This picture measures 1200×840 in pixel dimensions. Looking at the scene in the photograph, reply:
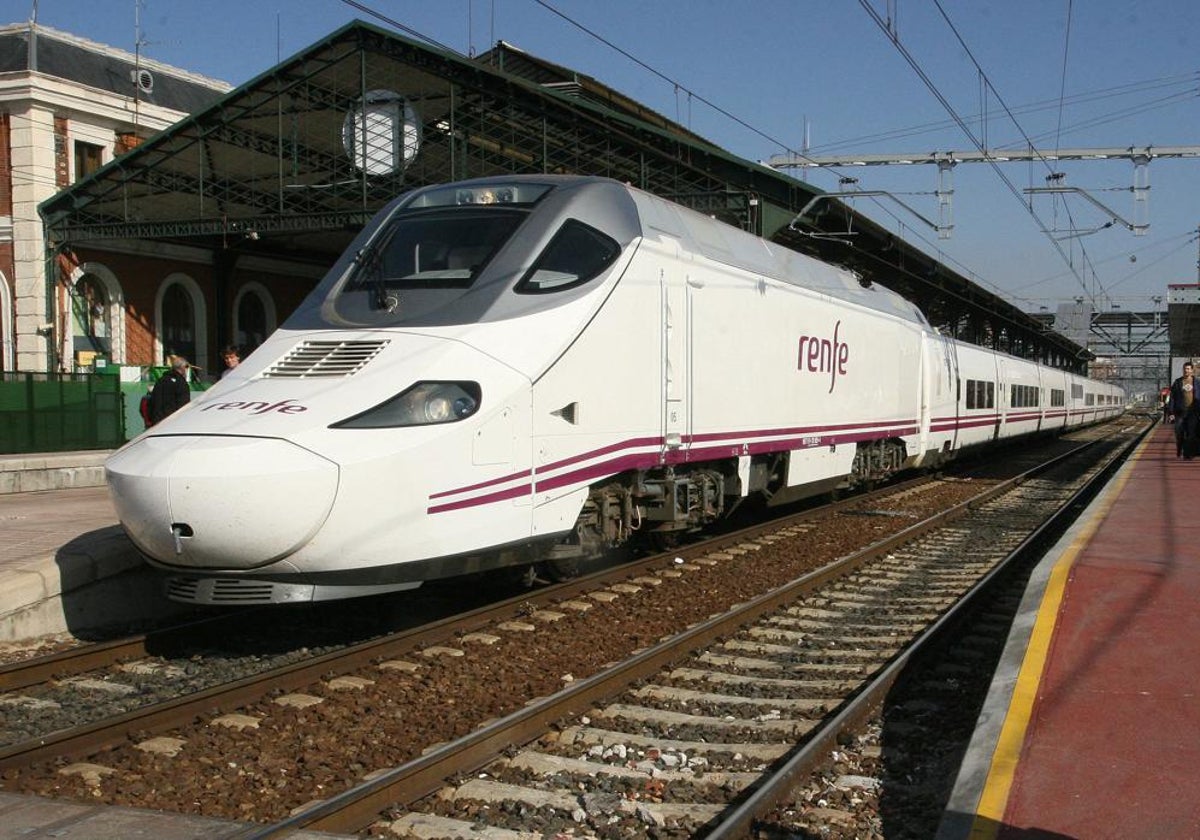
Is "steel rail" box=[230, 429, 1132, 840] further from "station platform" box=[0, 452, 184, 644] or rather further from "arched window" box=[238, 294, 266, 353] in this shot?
"arched window" box=[238, 294, 266, 353]

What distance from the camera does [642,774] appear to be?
5.02 meters

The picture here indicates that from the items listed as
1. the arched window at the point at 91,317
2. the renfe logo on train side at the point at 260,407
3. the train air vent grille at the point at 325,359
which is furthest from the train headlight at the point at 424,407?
the arched window at the point at 91,317

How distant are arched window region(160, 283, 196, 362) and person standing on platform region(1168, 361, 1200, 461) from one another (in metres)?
22.8

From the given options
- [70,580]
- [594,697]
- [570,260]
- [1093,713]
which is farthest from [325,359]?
[1093,713]

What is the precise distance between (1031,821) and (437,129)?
72.2ft

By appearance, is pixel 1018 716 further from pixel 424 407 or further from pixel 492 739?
pixel 424 407

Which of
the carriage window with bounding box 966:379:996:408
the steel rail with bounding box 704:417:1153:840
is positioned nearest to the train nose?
the steel rail with bounding box 704:417:1153:840

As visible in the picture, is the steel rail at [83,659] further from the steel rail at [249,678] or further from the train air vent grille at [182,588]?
the train air vent grille at [182,588]

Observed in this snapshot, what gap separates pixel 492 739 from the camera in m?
5.14

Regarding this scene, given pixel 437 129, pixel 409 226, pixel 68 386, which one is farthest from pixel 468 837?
pixel 437 129

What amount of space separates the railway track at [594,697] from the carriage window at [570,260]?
7.58ft

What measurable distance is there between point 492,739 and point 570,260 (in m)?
3.87

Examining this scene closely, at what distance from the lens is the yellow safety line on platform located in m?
3.84

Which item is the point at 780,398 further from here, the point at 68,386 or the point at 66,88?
the point at 66,88
